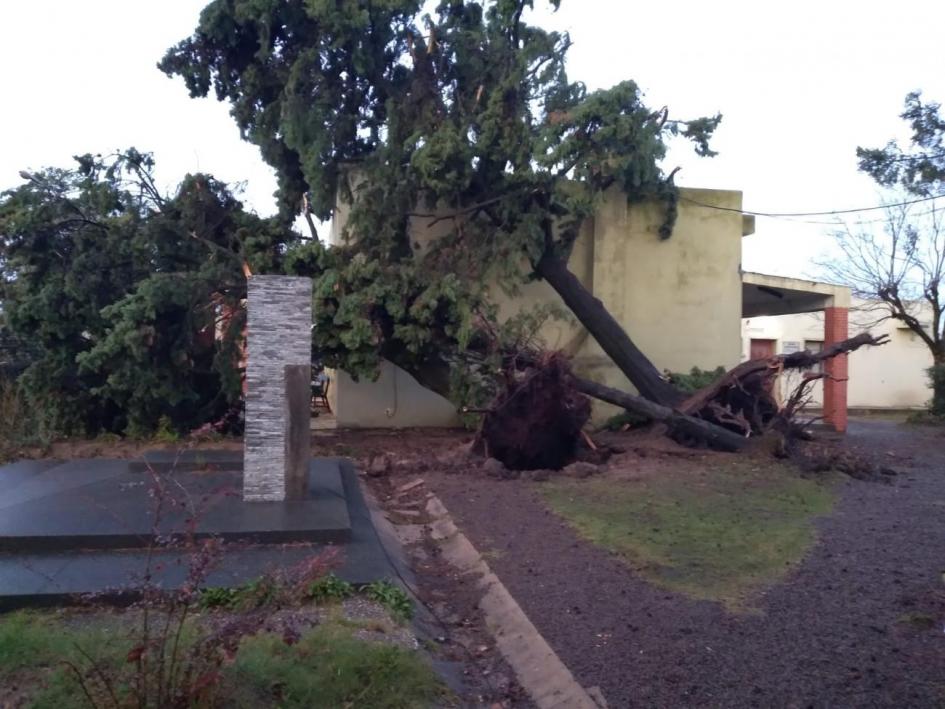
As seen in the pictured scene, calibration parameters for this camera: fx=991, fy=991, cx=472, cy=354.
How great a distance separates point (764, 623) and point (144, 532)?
504 centimetres

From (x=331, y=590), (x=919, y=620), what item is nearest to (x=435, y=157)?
(x=331, y=590)

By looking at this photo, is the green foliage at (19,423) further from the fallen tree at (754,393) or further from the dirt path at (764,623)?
the fallen tree at (754,393)

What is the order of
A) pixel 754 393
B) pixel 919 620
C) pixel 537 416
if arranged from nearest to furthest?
pixel 919 620
pixel 537 416
pixel 754 393

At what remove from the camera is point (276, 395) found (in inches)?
401

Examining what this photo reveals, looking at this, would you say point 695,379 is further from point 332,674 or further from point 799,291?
point 332,674

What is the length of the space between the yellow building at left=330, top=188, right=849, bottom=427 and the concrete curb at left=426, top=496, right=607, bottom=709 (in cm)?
1022

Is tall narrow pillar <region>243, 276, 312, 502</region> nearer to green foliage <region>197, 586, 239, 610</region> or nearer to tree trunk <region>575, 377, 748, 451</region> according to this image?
green foliage <region>197, 586, 239, 610</region>

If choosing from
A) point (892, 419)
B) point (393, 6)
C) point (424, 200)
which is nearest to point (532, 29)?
point (393, 6)

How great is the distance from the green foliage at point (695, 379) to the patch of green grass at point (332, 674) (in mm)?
13212

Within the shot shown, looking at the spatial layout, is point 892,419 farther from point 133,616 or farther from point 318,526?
point 133,616

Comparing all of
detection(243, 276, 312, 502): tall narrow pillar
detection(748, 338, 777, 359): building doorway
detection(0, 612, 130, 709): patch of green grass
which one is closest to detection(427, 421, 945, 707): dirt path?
detection(243, 276, 312, 502): tall narrow pillar

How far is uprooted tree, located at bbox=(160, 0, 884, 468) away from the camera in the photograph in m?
15.4

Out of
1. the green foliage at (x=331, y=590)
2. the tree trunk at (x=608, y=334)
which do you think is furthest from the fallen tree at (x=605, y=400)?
the green foliage at (x=331, y=590)

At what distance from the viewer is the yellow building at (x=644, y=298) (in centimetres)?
2025
